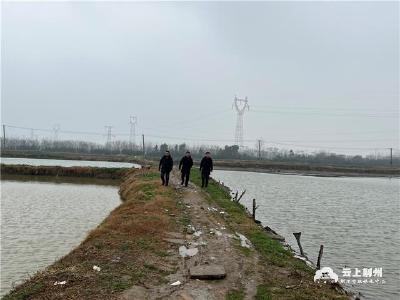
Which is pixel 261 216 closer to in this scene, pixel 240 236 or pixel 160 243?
pixel 240 236

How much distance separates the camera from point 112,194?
35.7 metres

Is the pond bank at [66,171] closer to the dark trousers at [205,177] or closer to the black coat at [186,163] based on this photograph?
the dark trousers at [205,177]

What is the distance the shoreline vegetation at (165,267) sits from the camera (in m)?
8.77

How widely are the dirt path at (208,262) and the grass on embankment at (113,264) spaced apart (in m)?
0.34

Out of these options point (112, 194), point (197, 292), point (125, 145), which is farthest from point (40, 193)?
point (125, 145)

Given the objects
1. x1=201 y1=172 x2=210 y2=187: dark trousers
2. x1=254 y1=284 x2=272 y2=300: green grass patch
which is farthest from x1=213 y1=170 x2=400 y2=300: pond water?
x1=254 y1=284 x2=272 y2=300: green grass patch

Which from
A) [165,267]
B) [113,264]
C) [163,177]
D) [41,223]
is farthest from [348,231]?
[41,223]

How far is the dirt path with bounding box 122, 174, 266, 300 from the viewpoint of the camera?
8.75m

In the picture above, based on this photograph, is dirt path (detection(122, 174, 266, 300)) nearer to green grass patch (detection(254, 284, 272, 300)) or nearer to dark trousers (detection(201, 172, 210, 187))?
green grass patch (detection(254, 284, 272, 300))

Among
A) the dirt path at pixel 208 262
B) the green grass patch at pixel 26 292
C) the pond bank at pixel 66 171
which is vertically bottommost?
the green grass patch at pixel 26 292

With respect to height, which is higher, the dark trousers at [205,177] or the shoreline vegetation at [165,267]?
the dark trousers at [205,177]

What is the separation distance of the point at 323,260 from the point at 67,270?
9.95 meters

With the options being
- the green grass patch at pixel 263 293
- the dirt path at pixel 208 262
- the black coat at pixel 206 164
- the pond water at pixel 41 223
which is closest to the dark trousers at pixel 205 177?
the black coat at pixel 206 164

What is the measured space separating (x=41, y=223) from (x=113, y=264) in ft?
39.4
